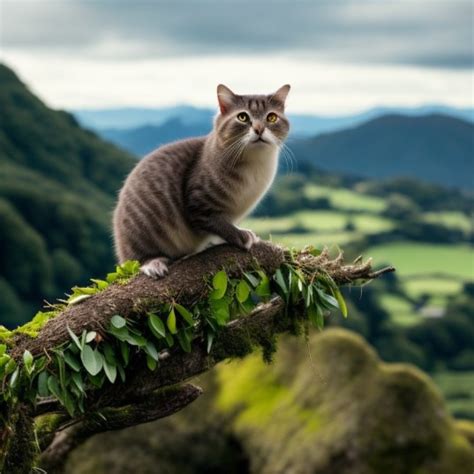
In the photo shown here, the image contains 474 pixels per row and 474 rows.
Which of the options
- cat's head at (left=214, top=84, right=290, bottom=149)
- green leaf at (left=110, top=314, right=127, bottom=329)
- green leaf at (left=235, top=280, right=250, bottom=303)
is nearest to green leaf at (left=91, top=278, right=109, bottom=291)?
green leaf at (left=110, top=314, right=127, bottom=329)

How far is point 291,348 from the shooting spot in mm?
29328

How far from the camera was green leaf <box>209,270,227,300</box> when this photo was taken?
380 inches

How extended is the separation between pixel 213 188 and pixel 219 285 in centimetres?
175

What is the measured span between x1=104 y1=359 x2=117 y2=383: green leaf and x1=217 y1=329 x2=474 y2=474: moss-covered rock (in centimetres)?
1317

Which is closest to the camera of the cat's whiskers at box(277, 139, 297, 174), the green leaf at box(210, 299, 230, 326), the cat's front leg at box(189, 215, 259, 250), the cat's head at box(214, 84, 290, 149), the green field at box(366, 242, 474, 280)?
the green leaf at box(210, 299, 230, 326)

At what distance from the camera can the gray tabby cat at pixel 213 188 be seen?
35.1 feet

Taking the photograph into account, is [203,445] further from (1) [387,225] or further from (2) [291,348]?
(1) [387,225]

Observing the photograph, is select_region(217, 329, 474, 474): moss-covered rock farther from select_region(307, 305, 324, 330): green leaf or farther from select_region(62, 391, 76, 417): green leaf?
select_region(62, 391, 76, 417): green leaf

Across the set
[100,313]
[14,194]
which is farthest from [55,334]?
[14,194]

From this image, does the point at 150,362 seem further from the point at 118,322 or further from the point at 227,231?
the point at 227,231

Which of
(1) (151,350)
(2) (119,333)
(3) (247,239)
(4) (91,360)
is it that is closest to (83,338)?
(4) (91,360)

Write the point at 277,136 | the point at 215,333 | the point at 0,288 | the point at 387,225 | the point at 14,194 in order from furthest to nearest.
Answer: the point at 387,225, the point at 14,194, the point at 0,288, the point at 277,136, the point at 215,333

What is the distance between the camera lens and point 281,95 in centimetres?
1109

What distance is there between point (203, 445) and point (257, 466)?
6.19ft
